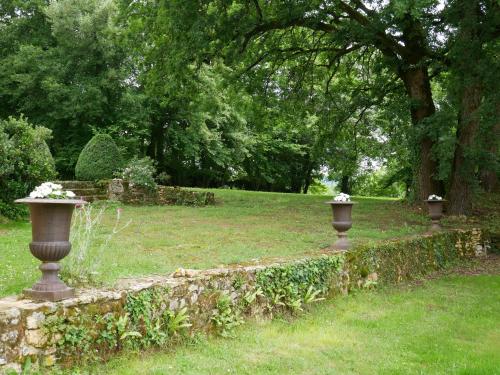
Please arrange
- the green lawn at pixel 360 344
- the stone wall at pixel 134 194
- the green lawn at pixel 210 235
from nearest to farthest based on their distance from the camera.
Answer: the green lawn at pixel 360 344 < the green lawn at pixel 210 235 < the stone wall at pixel 134 194

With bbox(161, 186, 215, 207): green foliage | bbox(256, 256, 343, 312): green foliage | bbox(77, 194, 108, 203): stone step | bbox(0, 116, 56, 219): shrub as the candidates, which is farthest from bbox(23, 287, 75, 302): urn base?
bbox(77, 194, 108, 203): stone step

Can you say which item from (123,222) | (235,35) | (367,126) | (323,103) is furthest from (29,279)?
(367,126)

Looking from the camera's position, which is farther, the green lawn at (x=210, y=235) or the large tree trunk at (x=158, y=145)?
the large tree trunk at (x=158, y=145)

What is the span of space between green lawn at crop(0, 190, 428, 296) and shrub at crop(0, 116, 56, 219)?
94 centimetres

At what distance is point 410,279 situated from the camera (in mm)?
9031

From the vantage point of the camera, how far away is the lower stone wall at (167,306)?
3.90 m

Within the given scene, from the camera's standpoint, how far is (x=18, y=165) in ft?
34.9

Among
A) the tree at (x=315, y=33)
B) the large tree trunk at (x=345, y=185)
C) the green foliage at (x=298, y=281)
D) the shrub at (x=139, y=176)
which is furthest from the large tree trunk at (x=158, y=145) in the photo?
the green foliage at (x=298, y=281)

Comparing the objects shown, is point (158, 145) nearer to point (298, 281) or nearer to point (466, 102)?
point (466, 102)

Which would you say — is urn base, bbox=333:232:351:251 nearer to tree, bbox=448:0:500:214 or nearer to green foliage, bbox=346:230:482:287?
green foliage, bbox=346:230:482:287

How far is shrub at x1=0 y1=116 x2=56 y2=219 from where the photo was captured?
34.1 ft

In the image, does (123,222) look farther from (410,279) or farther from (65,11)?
(65,11)

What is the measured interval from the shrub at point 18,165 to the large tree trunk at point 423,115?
32.1 ft

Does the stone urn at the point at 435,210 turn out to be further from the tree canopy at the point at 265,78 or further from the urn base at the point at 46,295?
the urn base at the point at 46,295
